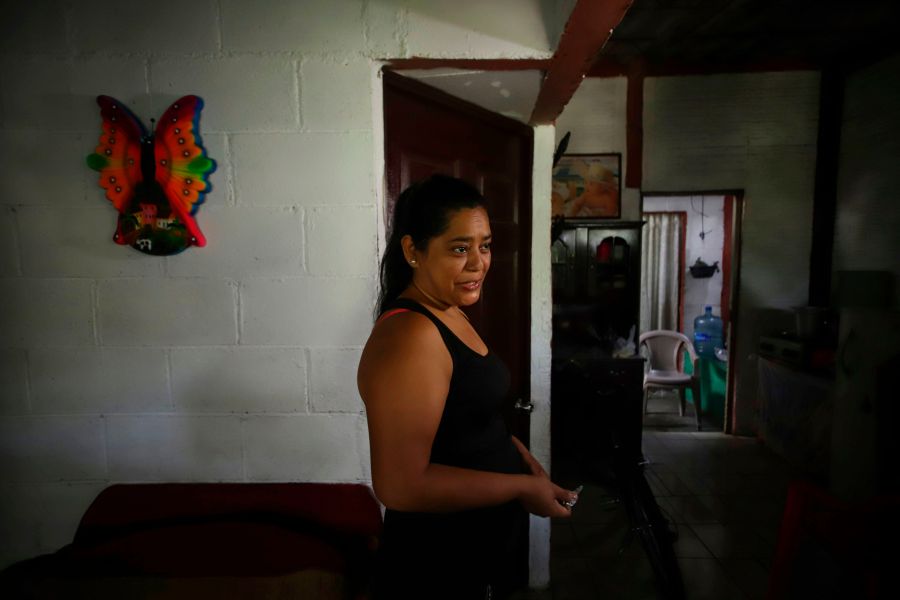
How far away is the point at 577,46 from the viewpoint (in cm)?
122

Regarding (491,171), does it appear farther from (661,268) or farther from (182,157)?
(661,268)

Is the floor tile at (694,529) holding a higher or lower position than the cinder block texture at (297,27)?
lower

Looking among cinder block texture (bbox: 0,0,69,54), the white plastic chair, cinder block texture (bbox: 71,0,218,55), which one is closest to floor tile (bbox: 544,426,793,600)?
the white plastic chair

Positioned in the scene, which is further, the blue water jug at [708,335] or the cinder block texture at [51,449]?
the blue water jug at [708,335]

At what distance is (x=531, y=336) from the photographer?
1.97 metres

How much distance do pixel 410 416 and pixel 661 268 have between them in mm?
5940

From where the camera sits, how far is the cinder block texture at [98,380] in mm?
1506

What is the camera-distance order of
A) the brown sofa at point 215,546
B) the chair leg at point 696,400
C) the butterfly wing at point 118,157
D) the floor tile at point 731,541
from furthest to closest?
the chair leg at point 696,400, the floor tile at point 731,541, the butterfly wing at point 118,157, the brown sofa at point 215,546

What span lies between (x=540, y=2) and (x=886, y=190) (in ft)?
12.3

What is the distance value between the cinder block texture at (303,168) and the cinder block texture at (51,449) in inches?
39.4

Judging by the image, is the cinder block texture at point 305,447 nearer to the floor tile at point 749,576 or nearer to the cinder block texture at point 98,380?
the cinder block texture at point 98,380

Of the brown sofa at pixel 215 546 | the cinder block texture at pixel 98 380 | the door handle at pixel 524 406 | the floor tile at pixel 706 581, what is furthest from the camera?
the floor tile at pixel 706 581

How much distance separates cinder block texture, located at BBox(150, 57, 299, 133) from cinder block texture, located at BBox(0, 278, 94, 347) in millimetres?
697

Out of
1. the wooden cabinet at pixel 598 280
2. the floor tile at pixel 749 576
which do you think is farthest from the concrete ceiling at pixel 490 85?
the floor tile at pixel 749 576
